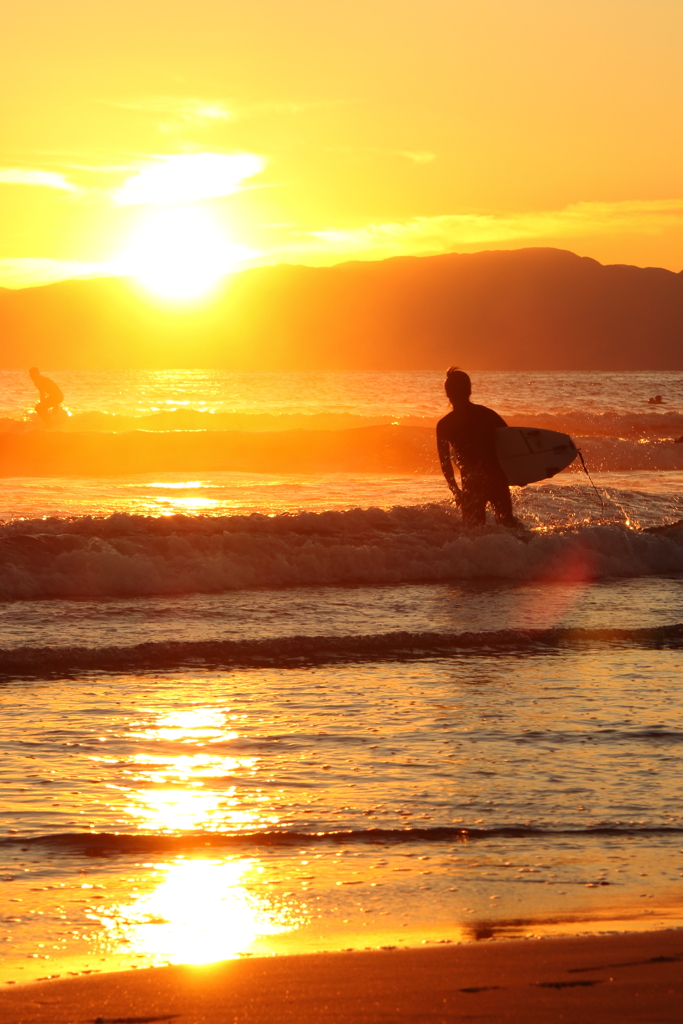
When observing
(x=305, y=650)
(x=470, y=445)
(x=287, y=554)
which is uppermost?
(x=470, y=445)

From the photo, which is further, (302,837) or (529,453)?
(529,453)

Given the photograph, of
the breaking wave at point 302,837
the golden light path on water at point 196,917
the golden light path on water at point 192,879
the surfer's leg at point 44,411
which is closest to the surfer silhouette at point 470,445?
the golden light path on water at point 192,879

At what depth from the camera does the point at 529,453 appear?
1166 cm

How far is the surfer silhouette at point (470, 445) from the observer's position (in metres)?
Answer: 10.4

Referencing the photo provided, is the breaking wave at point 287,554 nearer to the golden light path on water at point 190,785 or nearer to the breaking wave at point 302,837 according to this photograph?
the golden light path on water at point 190,785

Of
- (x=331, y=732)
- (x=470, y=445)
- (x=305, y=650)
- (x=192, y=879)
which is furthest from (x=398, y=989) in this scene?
(x=470, y=445)

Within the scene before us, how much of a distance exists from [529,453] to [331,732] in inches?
279

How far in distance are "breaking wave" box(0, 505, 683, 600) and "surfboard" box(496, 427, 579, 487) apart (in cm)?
69

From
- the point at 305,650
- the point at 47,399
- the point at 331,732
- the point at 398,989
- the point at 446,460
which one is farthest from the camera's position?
the point at 47,399

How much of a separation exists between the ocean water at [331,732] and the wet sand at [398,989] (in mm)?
137

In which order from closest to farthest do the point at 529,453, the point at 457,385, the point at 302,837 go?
1. the point at 302,837
2. the point at 457,385
3. the point at 529,453

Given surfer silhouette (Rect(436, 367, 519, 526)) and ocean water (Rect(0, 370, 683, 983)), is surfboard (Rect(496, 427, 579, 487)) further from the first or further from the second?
ocean water (Rect(0, 370, 683, 983))

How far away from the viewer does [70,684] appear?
6.12 metres

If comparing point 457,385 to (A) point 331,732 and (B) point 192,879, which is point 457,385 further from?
(B) point 192,879
